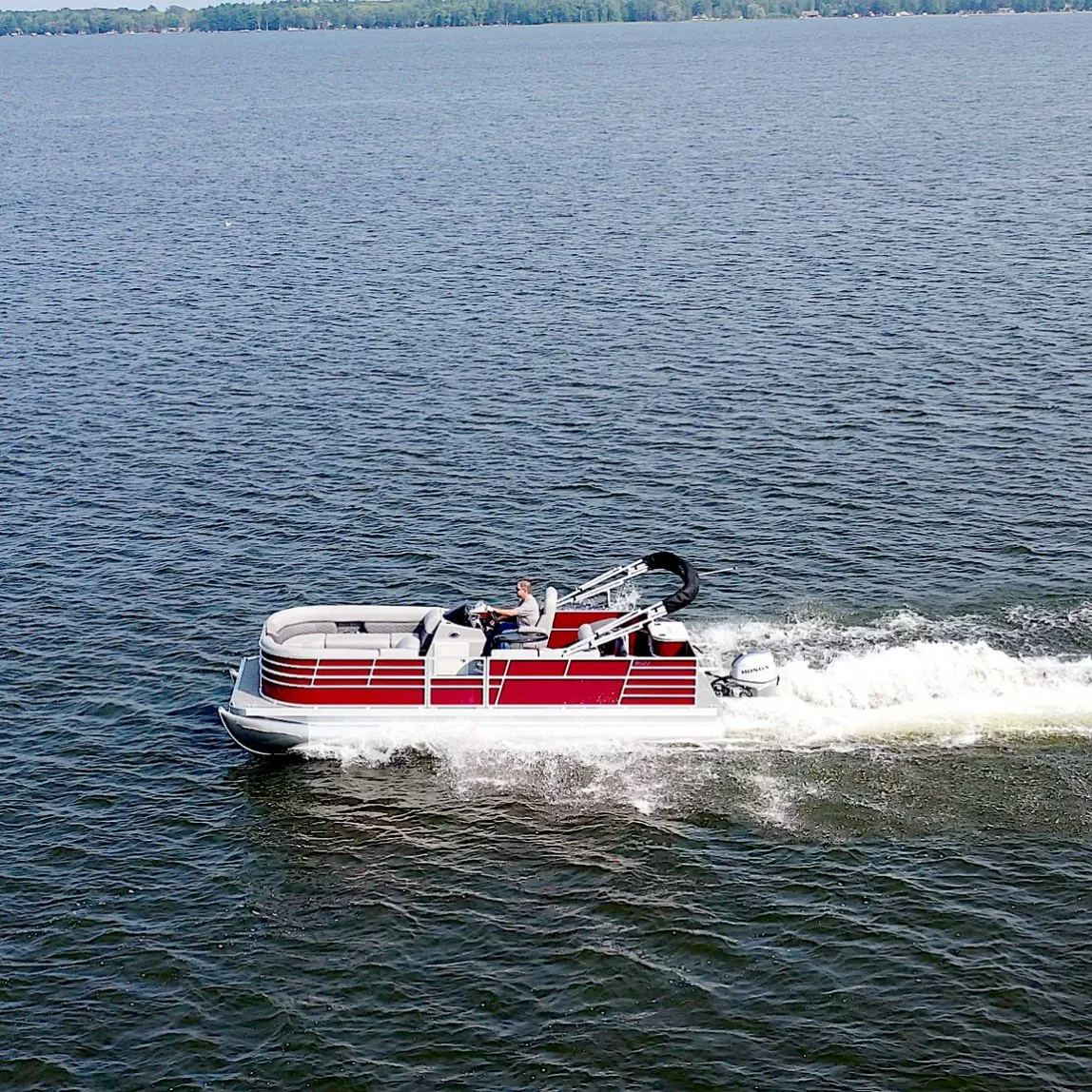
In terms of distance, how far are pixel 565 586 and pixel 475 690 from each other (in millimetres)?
9708

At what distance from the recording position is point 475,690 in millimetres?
38531

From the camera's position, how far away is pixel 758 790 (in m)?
36.5

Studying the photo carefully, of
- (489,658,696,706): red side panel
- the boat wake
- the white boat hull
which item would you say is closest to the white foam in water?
the boat wake

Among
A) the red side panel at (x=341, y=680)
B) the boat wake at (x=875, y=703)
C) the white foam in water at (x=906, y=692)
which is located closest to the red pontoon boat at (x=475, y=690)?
the red side panel at (x=341, y=680)

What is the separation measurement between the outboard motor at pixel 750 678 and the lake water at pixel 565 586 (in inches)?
33.5

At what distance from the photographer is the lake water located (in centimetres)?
2964

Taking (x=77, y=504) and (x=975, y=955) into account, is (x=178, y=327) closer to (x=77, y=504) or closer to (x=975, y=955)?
(x=77, y=504)

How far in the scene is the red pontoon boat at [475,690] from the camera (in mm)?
38250

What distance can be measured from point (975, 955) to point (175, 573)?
94.2 feet

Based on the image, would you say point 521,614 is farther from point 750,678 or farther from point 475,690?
point 750,678

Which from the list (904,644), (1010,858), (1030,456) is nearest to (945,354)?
(1030,456)

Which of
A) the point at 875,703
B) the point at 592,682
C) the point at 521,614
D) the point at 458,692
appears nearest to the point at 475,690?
the point at 458,692

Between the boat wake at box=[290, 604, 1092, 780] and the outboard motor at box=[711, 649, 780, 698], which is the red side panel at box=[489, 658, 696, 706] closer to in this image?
the boat wake at box=[290, 604, 1092, 780]

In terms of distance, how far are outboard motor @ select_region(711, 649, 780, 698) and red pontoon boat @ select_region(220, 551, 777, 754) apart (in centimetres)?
75
